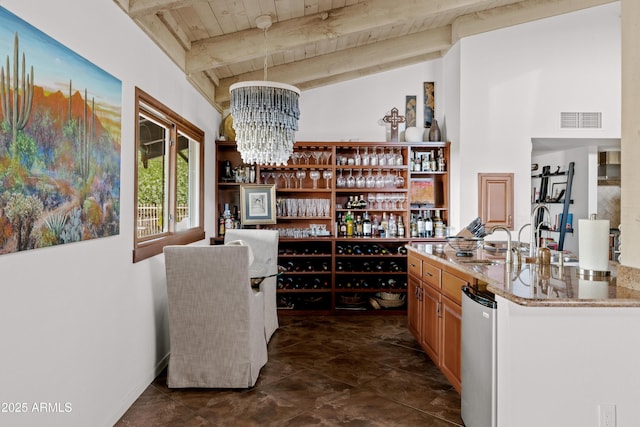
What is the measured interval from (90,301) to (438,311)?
234cm

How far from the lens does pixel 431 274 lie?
11.2 ft

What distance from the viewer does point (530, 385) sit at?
1.95 meters

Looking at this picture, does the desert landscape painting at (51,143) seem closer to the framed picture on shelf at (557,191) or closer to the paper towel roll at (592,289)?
the paper towel roll at (592,289)

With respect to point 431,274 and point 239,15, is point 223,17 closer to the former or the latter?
point 239,15

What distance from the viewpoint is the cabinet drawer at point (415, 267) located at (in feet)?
12.4

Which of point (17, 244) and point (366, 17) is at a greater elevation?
point (366, 17)

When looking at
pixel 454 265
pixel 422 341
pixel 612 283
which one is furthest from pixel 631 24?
pixel 422 341

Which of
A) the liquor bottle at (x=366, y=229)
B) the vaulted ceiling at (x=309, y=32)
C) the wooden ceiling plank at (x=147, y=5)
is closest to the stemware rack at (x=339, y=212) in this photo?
the liquor bottle at (x=366, y=229)

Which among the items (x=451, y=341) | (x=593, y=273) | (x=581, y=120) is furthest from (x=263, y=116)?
(x=581, y=120)

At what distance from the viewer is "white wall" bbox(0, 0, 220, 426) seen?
1687 mm

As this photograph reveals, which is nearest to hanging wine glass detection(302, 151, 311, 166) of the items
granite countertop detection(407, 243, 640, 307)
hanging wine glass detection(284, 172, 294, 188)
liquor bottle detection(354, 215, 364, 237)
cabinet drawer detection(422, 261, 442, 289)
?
hanging wine glass detection(284, 172, 294, 188)

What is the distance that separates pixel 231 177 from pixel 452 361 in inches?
140

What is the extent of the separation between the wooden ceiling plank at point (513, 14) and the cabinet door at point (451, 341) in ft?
11.2

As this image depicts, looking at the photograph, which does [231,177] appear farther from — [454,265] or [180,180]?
[454,265]
